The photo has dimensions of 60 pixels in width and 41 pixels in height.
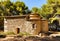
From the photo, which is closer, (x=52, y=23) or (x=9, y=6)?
(x=52, y=23)

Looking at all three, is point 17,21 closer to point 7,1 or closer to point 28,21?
point 28,21

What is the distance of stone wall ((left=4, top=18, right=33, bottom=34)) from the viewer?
27719mm

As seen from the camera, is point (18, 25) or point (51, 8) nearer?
point (18, 25)

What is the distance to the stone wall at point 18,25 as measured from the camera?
27719 mm

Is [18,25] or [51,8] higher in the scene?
[51,8]

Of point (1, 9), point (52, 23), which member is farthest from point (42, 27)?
point (1, 9)

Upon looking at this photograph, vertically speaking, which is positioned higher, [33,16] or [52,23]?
[33,16]

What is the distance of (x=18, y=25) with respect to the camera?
28.8 meters

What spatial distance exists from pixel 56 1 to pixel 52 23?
5633 millimetres

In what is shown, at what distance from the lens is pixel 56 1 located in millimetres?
43094

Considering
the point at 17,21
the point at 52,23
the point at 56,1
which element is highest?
the point at 56,1

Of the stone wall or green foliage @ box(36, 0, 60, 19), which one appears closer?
the stone wall

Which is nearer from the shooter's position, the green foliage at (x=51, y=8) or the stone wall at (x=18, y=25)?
the stone wall at (x=18, y=25)

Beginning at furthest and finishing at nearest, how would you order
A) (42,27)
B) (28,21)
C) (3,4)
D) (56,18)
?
(3,4)
(56,18)
(42,27)
(28,21)
